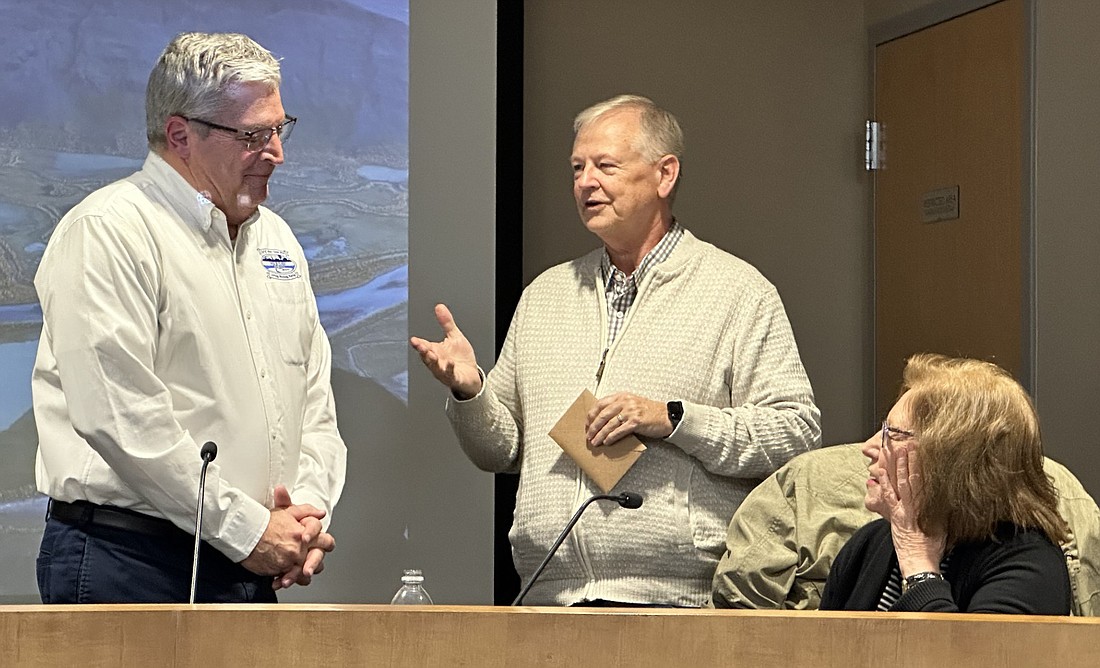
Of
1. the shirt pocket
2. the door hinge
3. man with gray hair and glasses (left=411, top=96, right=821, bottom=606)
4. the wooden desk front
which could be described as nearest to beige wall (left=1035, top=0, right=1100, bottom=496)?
the door hinge

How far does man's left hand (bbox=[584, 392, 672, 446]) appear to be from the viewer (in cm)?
248

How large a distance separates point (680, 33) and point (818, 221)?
686 mm

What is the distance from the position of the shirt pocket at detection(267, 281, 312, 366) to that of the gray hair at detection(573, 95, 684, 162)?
0.67 metres

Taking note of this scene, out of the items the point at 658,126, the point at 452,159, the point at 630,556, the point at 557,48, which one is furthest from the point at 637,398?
the point at 557,48

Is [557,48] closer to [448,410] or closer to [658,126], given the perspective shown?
[658,126]

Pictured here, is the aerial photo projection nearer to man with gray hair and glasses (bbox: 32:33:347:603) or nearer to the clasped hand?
man with gray hair and glasses (bbox: 32:33:347:603)

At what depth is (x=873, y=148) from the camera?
4.30 meters

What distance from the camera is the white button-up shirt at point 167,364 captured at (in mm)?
2152

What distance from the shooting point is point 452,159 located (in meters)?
3.31

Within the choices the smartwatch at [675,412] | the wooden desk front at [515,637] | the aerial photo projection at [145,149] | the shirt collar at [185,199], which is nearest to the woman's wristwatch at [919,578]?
the smartwatch at [675,412]

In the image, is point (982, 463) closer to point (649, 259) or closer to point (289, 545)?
point (649, 259)

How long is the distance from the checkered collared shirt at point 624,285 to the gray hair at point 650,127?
16 cm

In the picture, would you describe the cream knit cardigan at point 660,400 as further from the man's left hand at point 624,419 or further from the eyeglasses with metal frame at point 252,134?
the eyeglasses with metal frame at point 252,134

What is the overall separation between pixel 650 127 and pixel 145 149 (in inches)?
45.6
